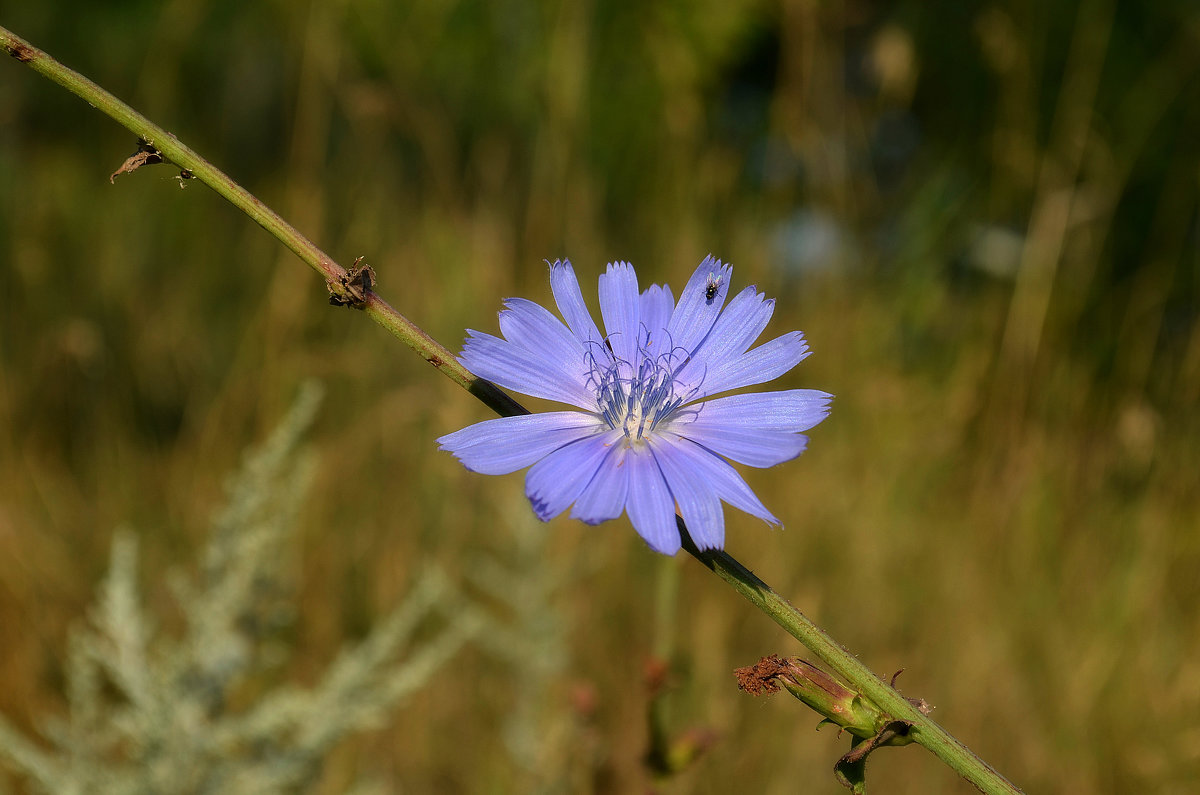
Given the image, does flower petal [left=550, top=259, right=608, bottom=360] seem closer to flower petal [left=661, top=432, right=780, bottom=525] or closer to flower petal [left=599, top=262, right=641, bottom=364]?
flower petal [left=599, top=262, right=641, bottom=364]

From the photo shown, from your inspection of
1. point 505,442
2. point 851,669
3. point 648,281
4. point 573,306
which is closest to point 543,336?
point 573,306

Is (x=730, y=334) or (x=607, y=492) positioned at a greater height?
(x=730, y=334)

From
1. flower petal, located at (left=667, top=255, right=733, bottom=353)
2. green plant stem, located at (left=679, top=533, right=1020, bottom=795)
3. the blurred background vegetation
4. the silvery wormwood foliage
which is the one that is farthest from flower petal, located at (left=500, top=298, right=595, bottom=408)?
the blurred background vegetation

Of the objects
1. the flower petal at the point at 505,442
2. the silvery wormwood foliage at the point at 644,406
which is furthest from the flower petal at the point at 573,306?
the flower petal at the point at 505,442

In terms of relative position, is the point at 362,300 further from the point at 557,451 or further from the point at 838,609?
the point at 838,609

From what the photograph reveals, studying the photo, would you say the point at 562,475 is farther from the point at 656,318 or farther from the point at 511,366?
the point at 656,318

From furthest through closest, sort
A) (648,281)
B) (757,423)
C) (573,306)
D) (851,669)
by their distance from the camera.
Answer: (648,281)
(573,306)
(757,423)
(851,669)

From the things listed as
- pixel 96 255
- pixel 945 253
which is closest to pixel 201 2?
pixel 96 255
